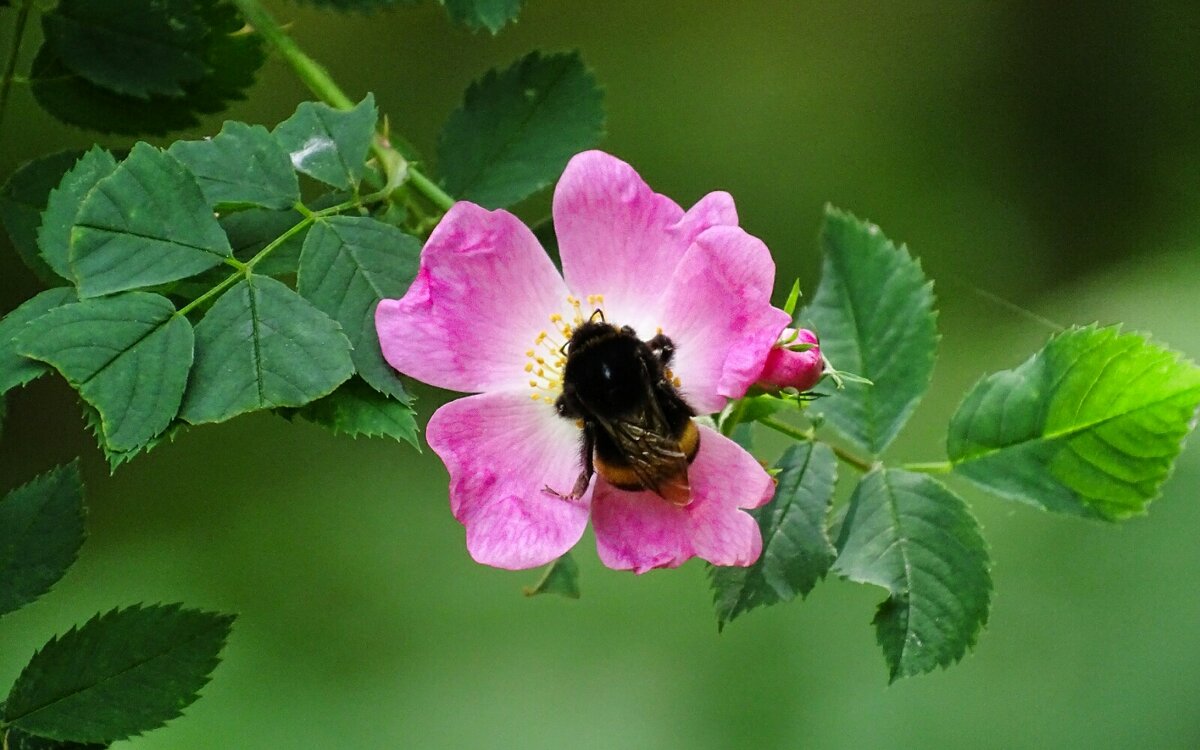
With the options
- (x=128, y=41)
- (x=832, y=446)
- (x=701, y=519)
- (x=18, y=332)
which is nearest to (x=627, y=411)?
(x=701, y=519)

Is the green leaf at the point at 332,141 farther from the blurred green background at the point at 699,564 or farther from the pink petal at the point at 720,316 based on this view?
the blurred green background at the point at 699,564

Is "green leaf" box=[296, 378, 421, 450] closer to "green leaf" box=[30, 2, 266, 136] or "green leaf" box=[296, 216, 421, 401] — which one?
"green leaf" box=[296, 216, 421, 401]

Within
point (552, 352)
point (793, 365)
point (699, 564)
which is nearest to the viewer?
point (793, 365)

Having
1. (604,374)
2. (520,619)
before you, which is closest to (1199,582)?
(520,619)

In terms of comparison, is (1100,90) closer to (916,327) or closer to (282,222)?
(916,327)

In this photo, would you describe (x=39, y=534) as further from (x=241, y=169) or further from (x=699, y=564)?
(x=699, y=564)

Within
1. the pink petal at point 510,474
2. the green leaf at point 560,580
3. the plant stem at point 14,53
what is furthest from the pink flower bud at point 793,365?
the plant stem at point 14,53

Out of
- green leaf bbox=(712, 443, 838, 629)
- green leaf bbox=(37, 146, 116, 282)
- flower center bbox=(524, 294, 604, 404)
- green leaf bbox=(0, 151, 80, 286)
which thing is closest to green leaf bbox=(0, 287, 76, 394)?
green leaf bbox=(37, 146, 116, 282)
